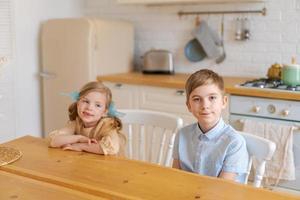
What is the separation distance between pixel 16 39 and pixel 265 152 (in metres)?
2.51

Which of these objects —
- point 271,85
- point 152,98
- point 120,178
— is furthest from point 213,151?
point 152,98

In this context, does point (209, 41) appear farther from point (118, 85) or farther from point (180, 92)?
point (118, 85)

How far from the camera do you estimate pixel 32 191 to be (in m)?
1.34

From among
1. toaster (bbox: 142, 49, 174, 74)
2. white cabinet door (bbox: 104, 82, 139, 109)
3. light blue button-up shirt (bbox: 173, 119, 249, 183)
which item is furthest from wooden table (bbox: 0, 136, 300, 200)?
toaster (bbox: 142, 49, 174, 74)

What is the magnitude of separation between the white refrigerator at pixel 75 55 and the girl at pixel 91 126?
153 centimetres

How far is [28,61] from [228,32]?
1665 mm

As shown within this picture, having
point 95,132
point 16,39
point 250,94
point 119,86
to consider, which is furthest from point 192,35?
point 95,132

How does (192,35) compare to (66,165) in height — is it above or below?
above

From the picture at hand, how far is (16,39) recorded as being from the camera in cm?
351

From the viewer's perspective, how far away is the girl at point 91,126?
1.79 m

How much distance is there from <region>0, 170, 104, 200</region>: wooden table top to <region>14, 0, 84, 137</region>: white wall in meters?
2.23

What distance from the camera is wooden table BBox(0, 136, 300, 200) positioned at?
1.30 meters

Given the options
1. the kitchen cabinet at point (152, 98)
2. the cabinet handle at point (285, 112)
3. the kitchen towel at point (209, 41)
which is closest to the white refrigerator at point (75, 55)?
the kitchen cabinet at point (152, 98)

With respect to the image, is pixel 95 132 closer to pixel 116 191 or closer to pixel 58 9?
pixel 116 191
